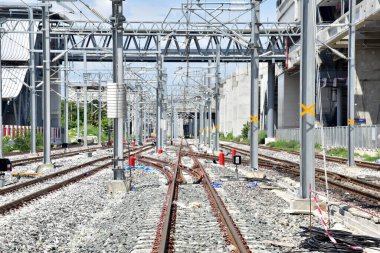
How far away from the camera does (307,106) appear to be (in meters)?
14.0

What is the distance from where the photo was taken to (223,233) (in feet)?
35.0

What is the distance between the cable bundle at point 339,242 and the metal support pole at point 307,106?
11.9 ft

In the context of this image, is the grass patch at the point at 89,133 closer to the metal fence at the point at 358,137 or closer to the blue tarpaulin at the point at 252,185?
the metal fence at the point at 358,137

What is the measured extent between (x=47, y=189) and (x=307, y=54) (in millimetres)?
8954

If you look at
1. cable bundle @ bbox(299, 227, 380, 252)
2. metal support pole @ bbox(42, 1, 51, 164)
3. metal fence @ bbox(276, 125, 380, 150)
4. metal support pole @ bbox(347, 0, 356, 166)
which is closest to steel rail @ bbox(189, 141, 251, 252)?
cable bundle @ bbox(299, 227, 380, 252)

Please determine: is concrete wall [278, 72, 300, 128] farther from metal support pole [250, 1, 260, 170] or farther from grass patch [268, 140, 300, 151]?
metal support pole [250, 1, 260, 170]

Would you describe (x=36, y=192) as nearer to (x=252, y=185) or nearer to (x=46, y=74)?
(x=252, y=185)

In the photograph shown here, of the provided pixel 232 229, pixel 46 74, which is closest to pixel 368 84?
pixel 46 74

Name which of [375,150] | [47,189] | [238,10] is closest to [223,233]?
[47,189]

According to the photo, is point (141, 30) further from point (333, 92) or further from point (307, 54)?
point (307, 54)

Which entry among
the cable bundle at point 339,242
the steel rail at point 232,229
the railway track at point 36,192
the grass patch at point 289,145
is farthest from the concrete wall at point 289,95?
the cable bundle at point 339,242

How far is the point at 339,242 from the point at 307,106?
197 inches

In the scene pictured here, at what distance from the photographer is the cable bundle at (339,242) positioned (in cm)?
898

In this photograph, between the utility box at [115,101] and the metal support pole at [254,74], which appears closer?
the utility box at [115,101]
